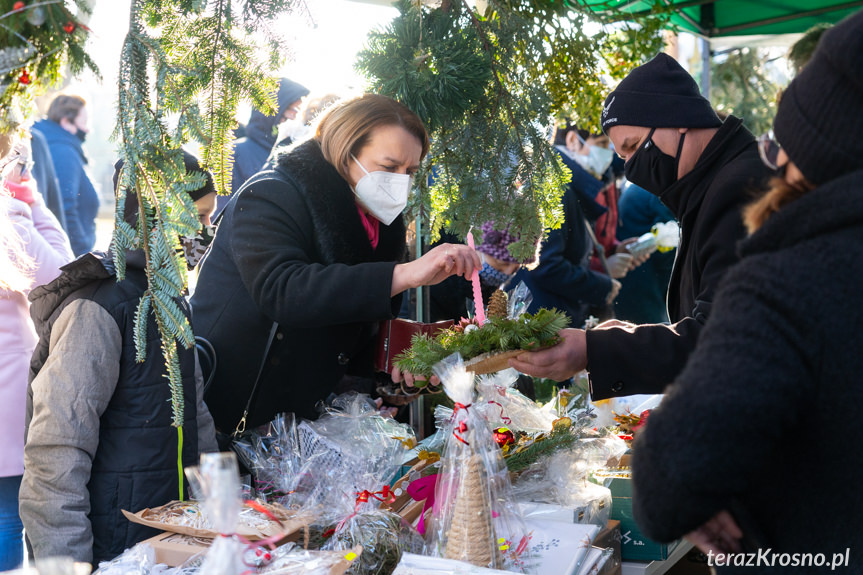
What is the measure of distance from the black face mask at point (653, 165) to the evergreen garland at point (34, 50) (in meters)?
1.48

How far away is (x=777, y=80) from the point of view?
8734 millimetres

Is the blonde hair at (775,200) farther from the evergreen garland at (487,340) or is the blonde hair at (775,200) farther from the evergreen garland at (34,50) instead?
the evergreen garland at (34,50)

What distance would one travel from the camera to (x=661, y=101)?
7.53 feet

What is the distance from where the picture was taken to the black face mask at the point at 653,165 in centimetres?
230

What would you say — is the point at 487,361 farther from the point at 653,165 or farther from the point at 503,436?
the point at 653,165

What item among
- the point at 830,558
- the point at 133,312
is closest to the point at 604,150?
the point at 133,312

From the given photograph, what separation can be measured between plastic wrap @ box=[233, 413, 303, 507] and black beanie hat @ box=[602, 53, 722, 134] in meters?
1.36

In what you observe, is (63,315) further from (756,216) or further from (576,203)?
(576,203)

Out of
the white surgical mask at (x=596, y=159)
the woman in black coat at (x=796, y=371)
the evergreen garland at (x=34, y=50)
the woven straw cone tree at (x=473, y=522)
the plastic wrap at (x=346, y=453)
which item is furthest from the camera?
the white surgical mask at (x=596, y=159)

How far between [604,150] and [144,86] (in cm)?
420

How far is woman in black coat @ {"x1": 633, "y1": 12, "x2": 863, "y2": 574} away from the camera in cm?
106

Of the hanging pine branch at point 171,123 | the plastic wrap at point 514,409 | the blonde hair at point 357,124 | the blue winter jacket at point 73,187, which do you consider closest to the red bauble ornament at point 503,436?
the plastic wrap at point 514,409

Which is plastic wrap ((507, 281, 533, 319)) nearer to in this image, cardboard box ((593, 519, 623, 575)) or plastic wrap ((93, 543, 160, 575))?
cardboard box ((593, 519, 623, 575))

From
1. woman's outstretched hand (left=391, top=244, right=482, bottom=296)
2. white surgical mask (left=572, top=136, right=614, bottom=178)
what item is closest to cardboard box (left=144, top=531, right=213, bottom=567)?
woman's outstretched hand (left=391, top=244, right=482, bottom=296)
